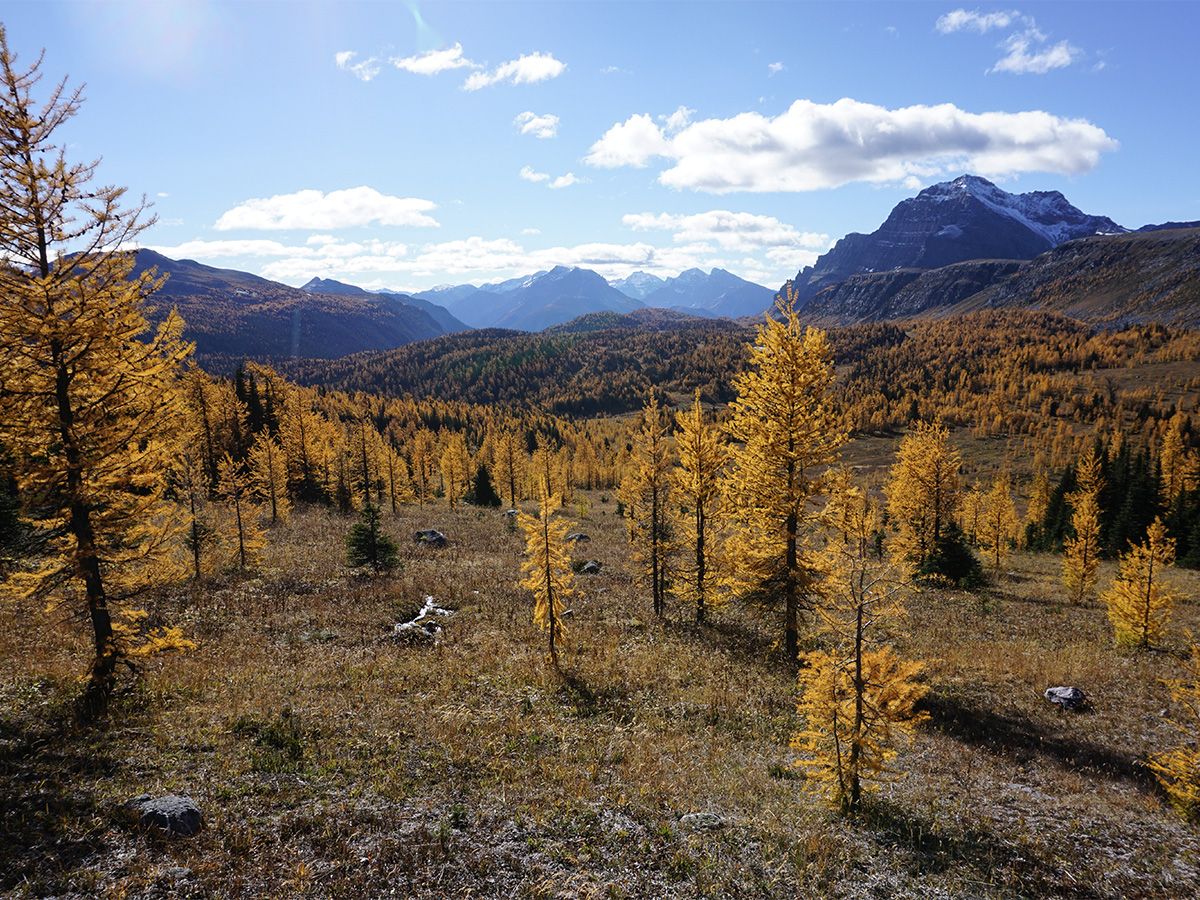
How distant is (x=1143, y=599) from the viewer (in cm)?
2497

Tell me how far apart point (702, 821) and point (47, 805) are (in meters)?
11.0

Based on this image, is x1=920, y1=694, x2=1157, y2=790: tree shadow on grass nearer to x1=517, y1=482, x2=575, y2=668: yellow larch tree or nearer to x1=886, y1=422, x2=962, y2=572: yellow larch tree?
x1=517, y1=482, x2=575, y2=668: yellow larch tree

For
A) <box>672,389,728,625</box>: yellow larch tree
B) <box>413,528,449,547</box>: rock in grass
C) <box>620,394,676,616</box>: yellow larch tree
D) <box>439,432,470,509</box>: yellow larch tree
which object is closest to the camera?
<box>672,389,728,625</box>: yellow larch tree

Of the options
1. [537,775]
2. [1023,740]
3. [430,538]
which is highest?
[537,775]

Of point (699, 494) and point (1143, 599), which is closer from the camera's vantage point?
point (699, 494)

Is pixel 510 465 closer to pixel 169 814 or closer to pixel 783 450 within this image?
pixel 783 450

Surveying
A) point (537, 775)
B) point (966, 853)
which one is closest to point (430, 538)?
point (537, 775)

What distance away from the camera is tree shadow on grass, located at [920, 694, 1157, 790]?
1518cm

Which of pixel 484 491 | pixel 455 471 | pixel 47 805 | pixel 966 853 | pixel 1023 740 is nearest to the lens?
pixel 47 805

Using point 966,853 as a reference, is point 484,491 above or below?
below

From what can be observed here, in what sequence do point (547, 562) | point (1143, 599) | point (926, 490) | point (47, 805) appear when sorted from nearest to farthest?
point (47, 805)
point (547, 562)
point (1143, 599)
point (926, 490)

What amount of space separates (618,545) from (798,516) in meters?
34.9

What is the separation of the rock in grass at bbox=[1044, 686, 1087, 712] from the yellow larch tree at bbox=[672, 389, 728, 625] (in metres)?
12.2

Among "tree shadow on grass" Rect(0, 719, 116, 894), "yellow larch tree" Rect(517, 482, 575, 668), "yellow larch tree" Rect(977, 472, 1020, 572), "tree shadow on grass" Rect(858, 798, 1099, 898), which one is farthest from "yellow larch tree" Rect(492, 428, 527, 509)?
"tree shadow on grass" Rect(858, 798, 1099, 898)
